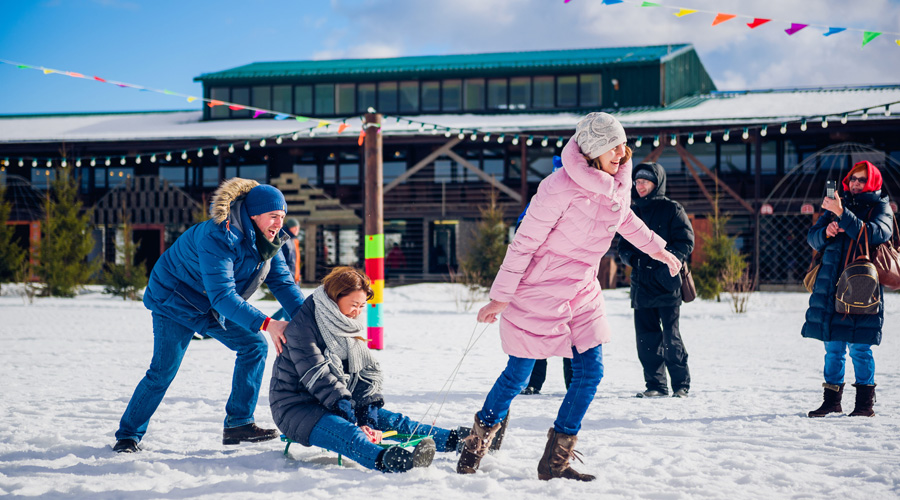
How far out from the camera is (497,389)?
3291 millimetres

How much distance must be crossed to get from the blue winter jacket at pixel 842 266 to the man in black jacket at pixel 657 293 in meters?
0.80

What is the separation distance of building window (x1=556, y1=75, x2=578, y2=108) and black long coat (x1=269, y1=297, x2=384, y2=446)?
20873 mm

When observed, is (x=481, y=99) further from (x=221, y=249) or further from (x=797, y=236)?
(x=221, y=249)

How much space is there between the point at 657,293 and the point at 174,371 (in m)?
2.97

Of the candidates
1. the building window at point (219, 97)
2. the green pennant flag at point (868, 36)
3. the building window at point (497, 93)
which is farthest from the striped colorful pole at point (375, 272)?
the building window at point (219, 97)

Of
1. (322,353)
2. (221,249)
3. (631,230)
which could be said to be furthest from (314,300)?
(631,230)

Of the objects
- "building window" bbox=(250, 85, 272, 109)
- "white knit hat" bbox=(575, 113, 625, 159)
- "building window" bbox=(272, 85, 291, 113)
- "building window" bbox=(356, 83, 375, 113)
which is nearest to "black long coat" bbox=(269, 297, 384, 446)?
"white knit hat" bbox=(575, 113, 625, 159)

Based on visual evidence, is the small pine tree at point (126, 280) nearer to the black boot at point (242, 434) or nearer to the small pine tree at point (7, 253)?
the small pine tree at point (7, 253)

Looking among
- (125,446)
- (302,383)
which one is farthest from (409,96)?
(302,383)

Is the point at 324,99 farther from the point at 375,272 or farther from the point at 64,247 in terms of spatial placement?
the point at 375,272

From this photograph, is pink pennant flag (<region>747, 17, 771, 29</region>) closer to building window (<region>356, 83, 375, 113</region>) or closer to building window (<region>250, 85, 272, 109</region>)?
building window (<region>356, 83, 375, 113</region>)

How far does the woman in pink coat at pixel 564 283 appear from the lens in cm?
312

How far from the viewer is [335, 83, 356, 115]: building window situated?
24.8 metres

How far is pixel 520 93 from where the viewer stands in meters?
23.6
